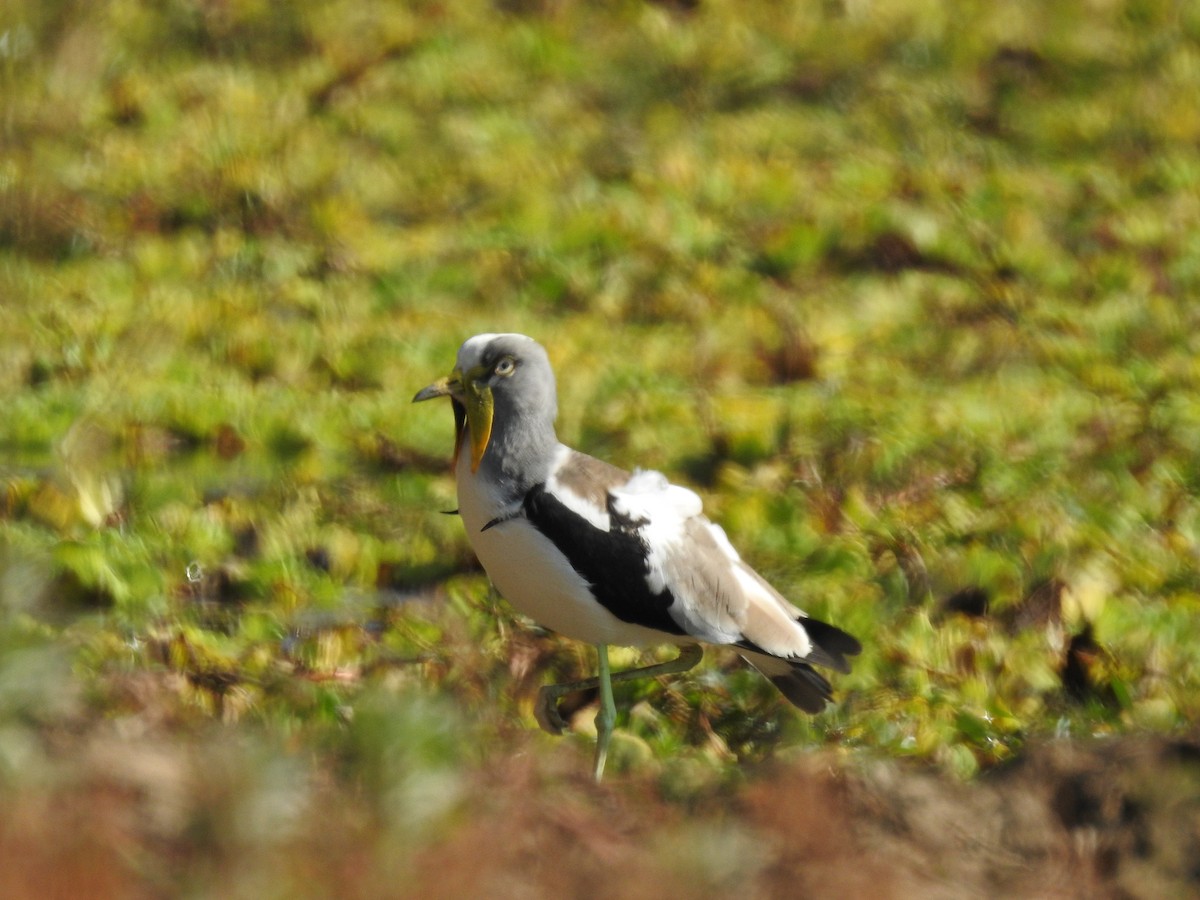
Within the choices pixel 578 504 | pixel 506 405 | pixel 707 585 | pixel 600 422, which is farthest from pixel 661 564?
pixel 600 422

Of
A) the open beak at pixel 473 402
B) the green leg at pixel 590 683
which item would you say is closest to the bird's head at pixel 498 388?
the open beak at pixel 473 402

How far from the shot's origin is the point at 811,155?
1029 centimetres

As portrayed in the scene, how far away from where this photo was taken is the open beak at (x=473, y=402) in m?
4.80

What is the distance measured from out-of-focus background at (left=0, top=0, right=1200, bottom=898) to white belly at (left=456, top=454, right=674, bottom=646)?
13.4 inches

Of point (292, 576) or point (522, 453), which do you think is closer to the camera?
point (522, 453)

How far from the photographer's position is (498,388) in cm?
484

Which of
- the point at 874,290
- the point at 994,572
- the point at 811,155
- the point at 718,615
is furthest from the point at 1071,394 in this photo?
the point at 718,615

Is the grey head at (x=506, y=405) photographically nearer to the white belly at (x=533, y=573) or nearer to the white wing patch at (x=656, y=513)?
the white belly at (x=533, y=573)

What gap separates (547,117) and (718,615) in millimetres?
6157

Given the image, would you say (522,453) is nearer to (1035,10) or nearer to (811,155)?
(811,155)

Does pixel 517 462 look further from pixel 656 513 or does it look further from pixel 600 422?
pixel 600 422

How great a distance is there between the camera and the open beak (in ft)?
15.7

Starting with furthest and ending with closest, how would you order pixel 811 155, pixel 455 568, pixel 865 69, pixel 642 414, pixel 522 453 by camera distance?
pixel 865 69 → pixel 811 155 → pixel 642 414 → pixel 455 568 → pixel 522 453

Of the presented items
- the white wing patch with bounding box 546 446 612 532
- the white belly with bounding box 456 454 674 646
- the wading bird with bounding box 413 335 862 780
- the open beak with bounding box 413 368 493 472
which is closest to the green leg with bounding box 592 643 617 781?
the wading bird with bounding box 413 335 862 780
